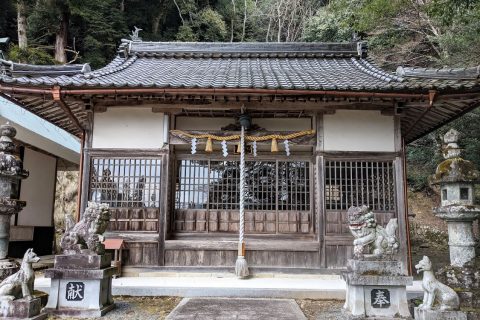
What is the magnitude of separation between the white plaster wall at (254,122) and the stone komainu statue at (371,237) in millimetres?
4130

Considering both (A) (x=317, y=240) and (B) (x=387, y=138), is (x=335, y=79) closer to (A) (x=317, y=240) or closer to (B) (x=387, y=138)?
(B) (x=387, y=138)

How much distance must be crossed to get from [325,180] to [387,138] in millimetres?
1838

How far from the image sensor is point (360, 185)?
8.56 meters

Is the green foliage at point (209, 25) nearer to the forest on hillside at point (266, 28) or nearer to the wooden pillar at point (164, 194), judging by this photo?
the forest on hillside at point (266, 28)

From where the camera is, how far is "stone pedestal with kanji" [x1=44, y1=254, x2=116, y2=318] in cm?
568

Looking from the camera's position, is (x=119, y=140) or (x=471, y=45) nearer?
(x=119, y=140)

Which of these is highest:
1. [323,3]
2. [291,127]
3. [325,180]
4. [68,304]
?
[323,3]

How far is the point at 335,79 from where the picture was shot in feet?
29.7

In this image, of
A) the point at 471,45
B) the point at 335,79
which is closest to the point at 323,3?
the point at 471,45

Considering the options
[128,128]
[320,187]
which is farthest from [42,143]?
[320,187]

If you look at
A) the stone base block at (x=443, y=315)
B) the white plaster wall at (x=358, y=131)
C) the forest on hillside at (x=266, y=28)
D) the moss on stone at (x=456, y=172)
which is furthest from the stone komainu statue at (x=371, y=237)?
the forest on hillside at (x=266, y=28)

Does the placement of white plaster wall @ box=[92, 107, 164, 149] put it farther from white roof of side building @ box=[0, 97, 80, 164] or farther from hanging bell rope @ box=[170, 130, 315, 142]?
white roof of side building @ box=[0, 97, 80, 164]

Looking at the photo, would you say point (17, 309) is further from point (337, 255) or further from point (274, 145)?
point (337, 255)

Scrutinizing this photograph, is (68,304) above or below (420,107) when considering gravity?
below
